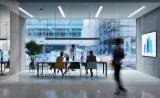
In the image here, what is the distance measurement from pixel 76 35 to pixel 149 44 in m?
4.95

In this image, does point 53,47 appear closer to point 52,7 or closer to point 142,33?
point 52,7

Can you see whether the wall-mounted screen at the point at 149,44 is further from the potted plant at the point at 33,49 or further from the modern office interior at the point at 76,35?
the potted plant at the point at 33,49

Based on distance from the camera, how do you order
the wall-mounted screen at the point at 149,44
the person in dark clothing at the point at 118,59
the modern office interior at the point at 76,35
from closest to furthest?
the person in dark clothing at the point at 118,59
the modern office interior at the point at 76,35
the wall-mounted screen at the point at 149,44

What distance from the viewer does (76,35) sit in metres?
15.9

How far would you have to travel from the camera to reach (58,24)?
51.4ft

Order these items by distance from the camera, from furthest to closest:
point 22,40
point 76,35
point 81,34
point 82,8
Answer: point 76,35
point 81,34
point 22,40
point 82,8

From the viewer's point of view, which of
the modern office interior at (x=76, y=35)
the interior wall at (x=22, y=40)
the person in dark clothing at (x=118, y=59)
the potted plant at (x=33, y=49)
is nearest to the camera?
the person in dark clothing at (x=118, y=59)

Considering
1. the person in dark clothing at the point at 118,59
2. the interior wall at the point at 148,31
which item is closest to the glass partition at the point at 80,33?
the interior wall at the point at 148,31

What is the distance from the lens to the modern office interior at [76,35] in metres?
11.1

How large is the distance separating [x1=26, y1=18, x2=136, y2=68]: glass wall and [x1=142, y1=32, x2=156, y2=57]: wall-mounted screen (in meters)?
2.57

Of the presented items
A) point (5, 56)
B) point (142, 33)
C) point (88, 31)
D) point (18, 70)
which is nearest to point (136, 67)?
point (142, 33)

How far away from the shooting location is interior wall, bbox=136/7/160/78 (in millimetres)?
11594

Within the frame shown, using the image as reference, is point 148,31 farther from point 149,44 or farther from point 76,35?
point 76,35

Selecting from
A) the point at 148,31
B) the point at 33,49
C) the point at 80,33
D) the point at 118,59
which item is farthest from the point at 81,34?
the point at 118,59
